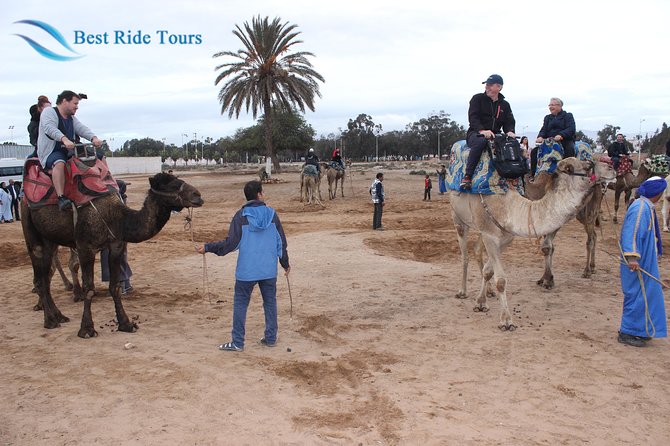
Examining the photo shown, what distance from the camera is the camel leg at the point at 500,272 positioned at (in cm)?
692

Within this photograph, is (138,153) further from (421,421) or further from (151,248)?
(421,421)

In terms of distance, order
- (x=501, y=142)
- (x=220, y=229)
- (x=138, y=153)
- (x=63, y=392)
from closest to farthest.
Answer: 1. (x=63, y=392)
2. (x=501, y=142)
3. (x=220, y=229)
4. (x=138, y=153)

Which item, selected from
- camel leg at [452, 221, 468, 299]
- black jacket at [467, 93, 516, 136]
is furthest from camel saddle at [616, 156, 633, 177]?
black jacket at [467, 93, 516, 136]

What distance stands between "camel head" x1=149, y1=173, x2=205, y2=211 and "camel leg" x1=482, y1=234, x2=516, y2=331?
383 cm

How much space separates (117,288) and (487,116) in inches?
217

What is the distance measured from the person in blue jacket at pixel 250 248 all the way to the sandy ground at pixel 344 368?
529mm

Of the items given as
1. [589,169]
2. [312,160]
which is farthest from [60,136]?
[312,160]

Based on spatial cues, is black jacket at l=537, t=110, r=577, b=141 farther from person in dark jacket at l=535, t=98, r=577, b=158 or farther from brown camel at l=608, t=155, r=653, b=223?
brown camel at l=608, t=155, r=653, b=223

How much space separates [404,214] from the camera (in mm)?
19703

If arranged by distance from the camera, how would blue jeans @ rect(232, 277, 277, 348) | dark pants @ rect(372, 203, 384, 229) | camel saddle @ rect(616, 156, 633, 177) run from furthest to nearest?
camel saddle @ rect(616, 156, 633, 177) → dark pants @ rect(372, 203, 384, 229) → blue jeans @ rect(232, 277, 277, 348)

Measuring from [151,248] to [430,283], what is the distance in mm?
7337

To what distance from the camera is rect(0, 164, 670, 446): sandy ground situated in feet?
14.3

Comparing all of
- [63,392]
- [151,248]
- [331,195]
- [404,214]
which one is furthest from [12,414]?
[331,195]

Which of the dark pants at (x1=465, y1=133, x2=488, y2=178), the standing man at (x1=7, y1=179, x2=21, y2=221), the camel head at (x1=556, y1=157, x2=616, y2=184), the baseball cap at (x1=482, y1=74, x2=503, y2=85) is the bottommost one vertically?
the standing man at (x1=7, y1=179, x2=21, y2=221)
